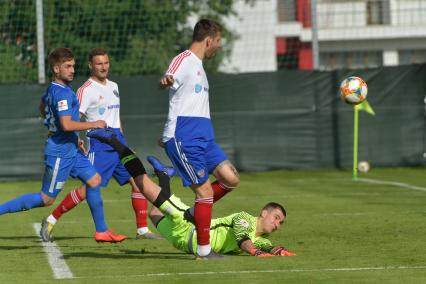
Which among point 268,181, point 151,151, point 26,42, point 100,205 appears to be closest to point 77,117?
point 100,205

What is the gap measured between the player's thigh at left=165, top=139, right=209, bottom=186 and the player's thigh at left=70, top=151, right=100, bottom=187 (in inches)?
64.9

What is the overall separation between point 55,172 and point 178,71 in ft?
6.15

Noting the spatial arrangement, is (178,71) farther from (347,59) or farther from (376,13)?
(347,59)

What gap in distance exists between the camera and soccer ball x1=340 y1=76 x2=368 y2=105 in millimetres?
18703

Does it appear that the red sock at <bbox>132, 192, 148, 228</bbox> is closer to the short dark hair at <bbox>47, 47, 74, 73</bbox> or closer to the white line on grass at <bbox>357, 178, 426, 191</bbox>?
the short dark hair at <bbox>47, 47, 74, 73</bbox>

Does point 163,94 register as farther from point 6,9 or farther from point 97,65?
point 97,65

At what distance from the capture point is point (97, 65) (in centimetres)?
1161

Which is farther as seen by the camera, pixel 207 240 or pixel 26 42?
pixel 26 42

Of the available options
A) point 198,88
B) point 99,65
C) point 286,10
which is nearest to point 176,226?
point 198,88

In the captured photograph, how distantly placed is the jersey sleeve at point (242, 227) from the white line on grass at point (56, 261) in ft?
4.79

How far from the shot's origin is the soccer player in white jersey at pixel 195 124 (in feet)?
30.5

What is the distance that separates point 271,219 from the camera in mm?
9453

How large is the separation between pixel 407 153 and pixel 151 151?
Result: 5.10m

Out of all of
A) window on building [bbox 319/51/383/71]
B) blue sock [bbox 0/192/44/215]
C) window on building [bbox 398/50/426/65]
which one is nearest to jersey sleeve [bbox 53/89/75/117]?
blue sock [bbox 0/192/44/215]
